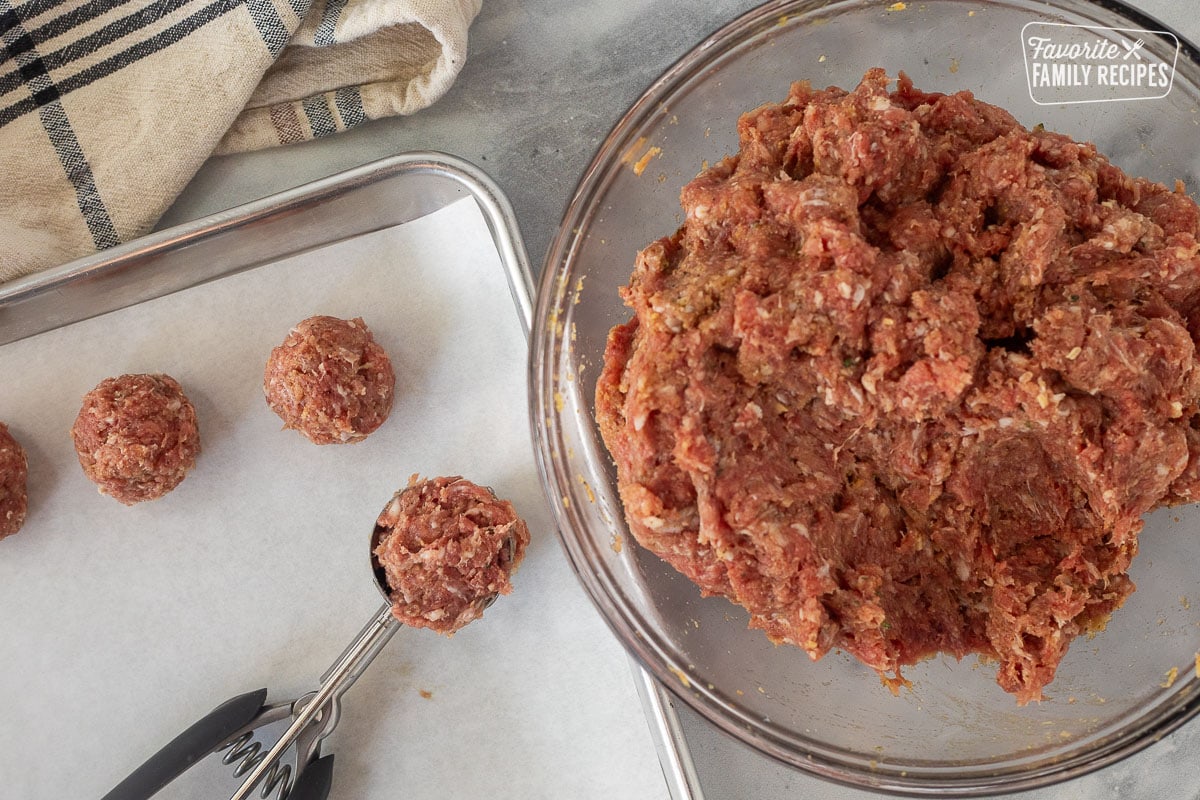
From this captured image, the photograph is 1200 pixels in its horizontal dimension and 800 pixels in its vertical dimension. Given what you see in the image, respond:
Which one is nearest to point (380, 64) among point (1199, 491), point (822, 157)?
point (822, 157)

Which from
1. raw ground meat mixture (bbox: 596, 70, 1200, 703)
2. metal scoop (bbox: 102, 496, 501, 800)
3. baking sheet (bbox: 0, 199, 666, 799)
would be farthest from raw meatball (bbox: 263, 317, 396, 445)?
raw ground meat mixture (bbox: 596, 70, 1200, 703)

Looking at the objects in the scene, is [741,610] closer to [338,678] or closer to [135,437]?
[338,678]

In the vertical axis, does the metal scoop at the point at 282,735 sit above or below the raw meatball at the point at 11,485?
below

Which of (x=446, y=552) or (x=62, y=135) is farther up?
(x=62, y=135)

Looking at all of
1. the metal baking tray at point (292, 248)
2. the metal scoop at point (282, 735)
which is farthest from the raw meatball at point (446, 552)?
the metal baking tray at point (292, 248)

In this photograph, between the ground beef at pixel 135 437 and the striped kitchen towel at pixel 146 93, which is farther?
Result: the striped kitchen towel at pixel 146 93

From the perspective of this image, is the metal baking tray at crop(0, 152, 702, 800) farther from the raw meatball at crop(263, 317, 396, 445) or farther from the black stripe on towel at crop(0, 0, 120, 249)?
the raw meatball at crop(263, 317, 396, 445)

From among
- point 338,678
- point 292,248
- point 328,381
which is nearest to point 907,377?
point 328,381

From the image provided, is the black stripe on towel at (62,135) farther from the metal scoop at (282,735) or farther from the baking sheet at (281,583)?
the metal scoop at (282,735)
